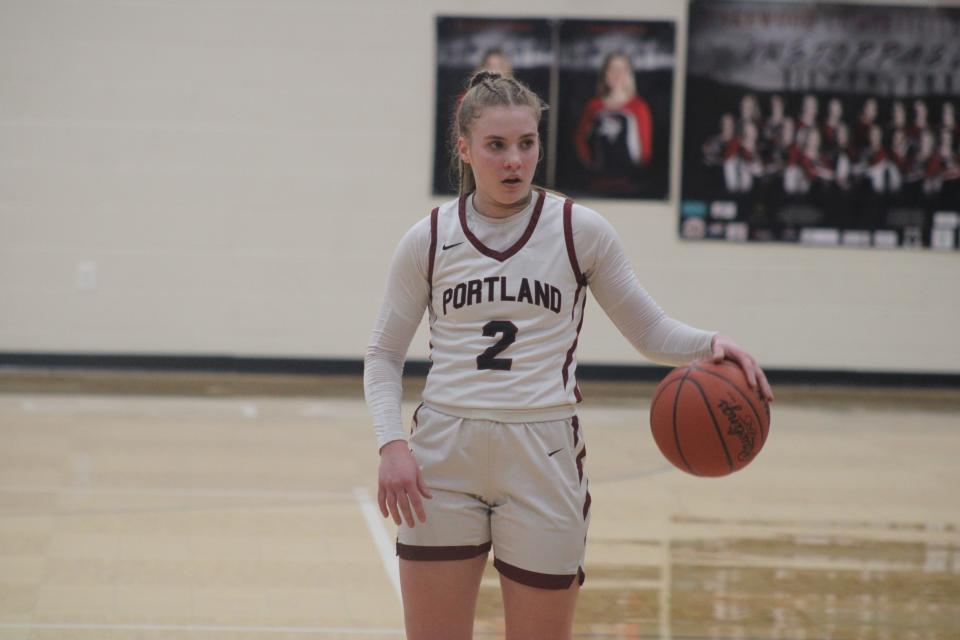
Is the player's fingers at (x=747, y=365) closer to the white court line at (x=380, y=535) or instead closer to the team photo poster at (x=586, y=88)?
the white court line at (x=380, y=535)

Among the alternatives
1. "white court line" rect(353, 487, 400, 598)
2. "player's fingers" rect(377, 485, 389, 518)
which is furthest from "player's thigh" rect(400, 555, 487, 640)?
"white court line" rect(353, 487, 400, 598)

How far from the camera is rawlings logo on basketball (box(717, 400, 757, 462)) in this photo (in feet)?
7.54

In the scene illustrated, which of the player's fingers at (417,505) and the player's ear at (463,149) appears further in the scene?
the player's ear at (463,149)

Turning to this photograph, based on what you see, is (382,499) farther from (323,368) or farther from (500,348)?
(323,368)

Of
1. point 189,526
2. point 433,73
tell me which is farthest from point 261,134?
point 189,526

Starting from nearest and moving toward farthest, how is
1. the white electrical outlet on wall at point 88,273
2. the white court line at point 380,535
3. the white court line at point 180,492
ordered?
the white court line at point 380,535, the white court line at point 180,492, the white electrical outlet on wall at point 88,273

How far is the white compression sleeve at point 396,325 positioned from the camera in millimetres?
2242

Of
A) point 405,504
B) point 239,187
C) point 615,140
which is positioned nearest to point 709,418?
point 405,504

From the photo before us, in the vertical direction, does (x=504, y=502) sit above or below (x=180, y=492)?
above

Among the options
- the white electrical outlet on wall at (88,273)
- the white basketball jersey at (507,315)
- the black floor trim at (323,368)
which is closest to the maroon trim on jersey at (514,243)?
the white basketball jersey at (507,315)

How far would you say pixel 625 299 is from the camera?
2293mm

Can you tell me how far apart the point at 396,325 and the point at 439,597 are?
19.1 inches

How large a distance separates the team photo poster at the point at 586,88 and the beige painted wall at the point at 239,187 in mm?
111

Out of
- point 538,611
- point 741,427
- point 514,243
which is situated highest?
point 514,243
